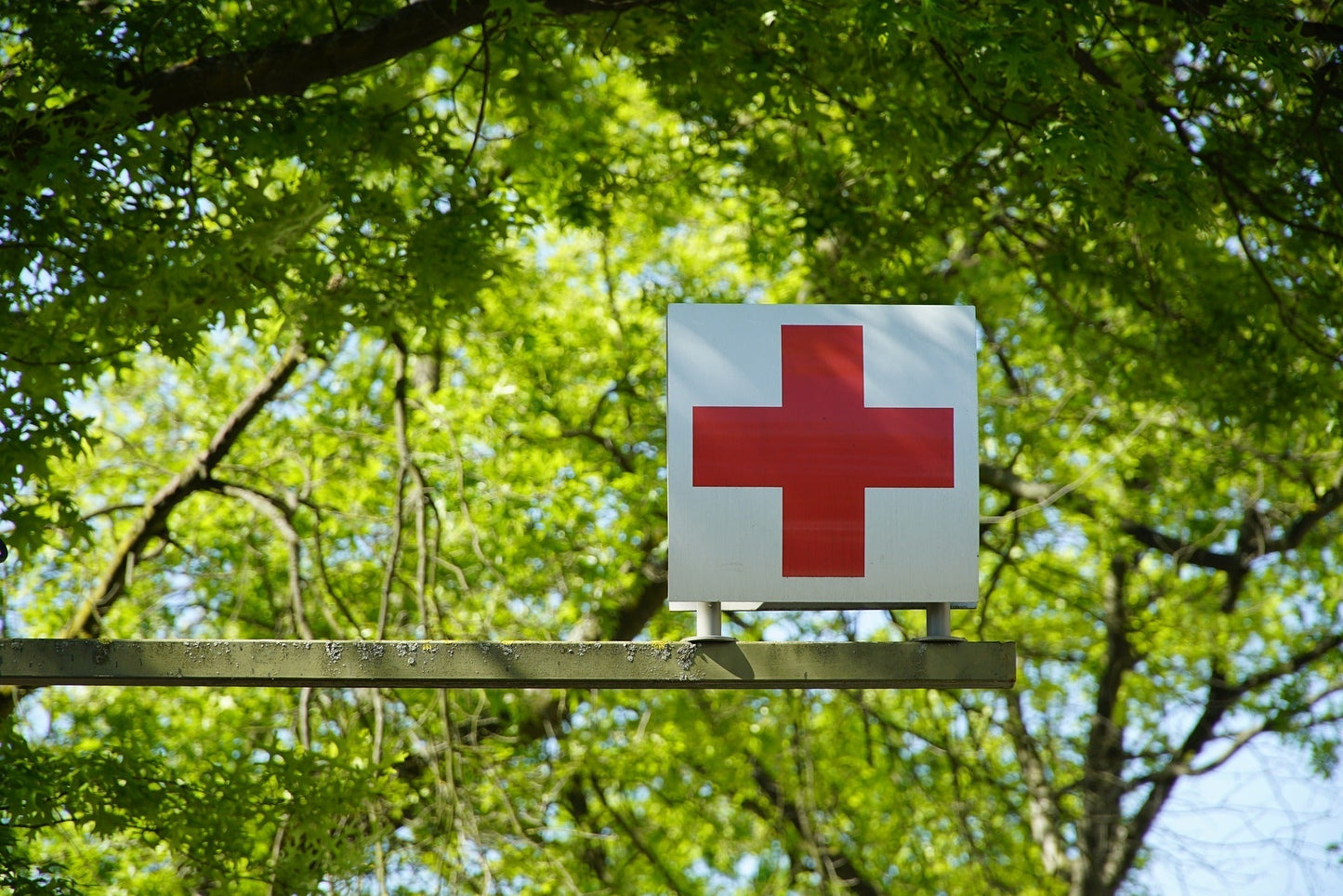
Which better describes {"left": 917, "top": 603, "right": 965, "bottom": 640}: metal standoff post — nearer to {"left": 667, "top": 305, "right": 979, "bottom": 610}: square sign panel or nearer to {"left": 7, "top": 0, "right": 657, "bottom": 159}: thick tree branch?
{"left": 667, "top": 305, "right": 979, "bottom": 610}: square sign panel

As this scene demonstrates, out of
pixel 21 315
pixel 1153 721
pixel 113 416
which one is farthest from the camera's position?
pixel 1153 721

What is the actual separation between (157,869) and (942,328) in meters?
4.45

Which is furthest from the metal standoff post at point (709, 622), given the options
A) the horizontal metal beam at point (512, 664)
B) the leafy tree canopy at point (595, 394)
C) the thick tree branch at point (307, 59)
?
the thick tree branch at point (307, 59)

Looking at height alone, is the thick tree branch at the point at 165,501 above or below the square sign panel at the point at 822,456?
above

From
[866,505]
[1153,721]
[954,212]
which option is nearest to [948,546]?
[866,505]

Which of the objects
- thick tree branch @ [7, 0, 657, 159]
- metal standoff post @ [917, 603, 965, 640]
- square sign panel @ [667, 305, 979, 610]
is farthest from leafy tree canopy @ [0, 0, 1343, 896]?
metal standoff post @ [917, 603, 965, 640]

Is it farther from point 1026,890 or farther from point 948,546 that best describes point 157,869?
point 1026,890

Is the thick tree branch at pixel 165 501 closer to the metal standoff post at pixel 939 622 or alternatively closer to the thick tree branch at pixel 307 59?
Answer: the thick tree branch at pixel 307 59

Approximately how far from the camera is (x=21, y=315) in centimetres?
394

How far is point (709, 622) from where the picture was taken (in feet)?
7.95

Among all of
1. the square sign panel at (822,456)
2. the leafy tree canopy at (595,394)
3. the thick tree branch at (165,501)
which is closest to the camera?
the square sign panel at (822,456)

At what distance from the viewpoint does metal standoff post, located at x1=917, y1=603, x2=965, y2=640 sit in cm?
243

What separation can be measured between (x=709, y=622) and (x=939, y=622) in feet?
1.38

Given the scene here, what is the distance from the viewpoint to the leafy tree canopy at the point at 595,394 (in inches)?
156
